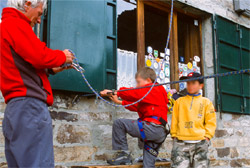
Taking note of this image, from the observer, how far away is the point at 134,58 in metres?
4.54

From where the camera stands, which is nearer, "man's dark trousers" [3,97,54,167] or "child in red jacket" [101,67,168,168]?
"man's dark trousers" [3,97,54,167]

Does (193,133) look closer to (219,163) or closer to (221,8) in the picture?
(219,163)

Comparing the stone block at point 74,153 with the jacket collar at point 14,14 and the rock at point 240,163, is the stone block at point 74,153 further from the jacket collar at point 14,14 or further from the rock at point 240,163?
the rock at point 240,163

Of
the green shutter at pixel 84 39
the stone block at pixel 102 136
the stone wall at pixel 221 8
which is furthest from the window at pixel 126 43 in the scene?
the stone wall at pixel 221 8

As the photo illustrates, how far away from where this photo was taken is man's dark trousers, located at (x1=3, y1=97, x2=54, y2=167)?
180 centimetres

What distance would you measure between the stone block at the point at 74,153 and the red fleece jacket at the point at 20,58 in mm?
1598

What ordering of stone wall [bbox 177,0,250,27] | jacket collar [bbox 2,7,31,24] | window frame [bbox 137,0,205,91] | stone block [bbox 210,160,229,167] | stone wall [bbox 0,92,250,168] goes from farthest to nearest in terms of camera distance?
stone wall [bbox 177,0,250,27] → stone block [bbox 210,160,229,167] → window frame [bbox 137,0,205,91] → stone wall [bbox 0,92,250,168] → jacket collar [bbox 2,7,31,24]

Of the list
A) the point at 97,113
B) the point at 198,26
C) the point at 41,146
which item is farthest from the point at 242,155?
the point at 41,146

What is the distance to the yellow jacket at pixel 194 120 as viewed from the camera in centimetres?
335

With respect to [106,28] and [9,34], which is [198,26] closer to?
[106,28]

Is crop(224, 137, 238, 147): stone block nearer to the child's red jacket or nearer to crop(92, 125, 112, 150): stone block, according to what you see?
the child's red jacket

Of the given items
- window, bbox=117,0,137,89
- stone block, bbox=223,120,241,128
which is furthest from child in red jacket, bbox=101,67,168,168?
stone block, bbox=223,120,241,128

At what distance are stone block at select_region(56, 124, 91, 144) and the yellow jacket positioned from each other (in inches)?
40.1

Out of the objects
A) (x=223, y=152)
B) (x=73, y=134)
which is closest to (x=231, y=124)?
(x=223, y=152)
